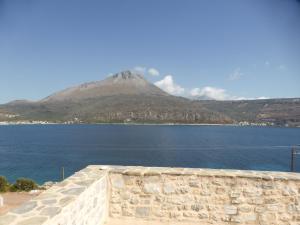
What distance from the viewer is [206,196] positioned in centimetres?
532

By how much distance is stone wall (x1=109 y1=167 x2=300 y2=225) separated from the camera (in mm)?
5164

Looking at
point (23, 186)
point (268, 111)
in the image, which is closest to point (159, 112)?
point (268, 111)

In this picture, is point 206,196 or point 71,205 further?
point 206,196

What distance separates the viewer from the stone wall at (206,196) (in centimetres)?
516

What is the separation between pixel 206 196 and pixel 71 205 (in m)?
2.92

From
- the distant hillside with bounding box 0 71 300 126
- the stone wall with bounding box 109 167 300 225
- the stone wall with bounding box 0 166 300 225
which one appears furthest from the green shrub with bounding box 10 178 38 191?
the distant hillside with bounding box 0 71 300 126

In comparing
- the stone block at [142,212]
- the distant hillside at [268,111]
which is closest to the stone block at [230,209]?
the stone block at [142,212]

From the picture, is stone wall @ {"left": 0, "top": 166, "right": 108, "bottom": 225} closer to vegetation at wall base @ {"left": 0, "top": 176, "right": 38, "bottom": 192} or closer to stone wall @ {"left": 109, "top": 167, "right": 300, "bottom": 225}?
stone wall @ {"left": 109, "top": 167, "right": 300, "bottom": 225}

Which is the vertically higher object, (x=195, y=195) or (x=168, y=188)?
(x=168, y=188)

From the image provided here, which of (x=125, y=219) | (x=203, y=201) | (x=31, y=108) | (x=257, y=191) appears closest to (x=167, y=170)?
(x=203, y=201)

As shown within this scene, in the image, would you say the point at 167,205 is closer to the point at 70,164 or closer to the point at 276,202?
the point at 276,202

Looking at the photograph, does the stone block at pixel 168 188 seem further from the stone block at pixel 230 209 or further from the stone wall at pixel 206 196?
the stone block at pixel 230 209

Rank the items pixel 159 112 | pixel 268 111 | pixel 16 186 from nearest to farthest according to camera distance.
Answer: pixel 16 186
pixel 159 112
pixel 268 111

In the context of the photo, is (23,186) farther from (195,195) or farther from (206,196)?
(206,196)
